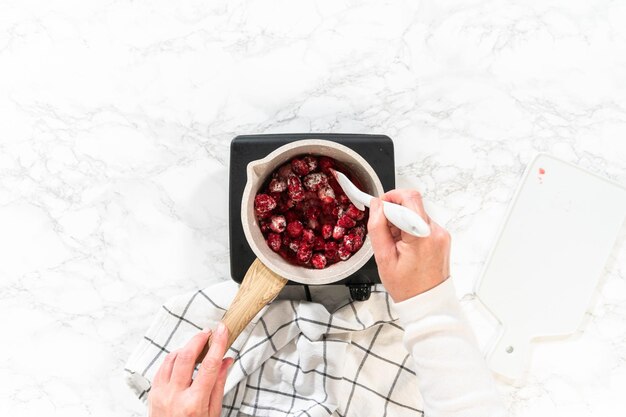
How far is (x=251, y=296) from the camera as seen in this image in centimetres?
71

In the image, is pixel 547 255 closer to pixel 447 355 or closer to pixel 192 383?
pixel 447 355

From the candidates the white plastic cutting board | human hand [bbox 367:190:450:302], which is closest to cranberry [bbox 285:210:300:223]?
human hand [bbox 367:190:450:302]

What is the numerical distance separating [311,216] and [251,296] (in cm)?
13

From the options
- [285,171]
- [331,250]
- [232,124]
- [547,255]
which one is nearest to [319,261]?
[331,250]

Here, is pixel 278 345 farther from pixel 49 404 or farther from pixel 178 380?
pixel 49 404

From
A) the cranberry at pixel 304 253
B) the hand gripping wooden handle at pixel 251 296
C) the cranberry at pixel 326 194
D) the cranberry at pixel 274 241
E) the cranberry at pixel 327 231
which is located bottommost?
the hand gripping wooden handle at pixel 251 296

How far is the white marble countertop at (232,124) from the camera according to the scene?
0.85 meters

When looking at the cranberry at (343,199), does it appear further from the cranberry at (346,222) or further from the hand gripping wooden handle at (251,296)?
the hand gripping wooden handle at (251,296)

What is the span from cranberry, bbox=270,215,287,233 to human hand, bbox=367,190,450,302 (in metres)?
0.13

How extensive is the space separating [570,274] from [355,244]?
15.9 inches

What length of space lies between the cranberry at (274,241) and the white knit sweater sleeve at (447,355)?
171 millimetres

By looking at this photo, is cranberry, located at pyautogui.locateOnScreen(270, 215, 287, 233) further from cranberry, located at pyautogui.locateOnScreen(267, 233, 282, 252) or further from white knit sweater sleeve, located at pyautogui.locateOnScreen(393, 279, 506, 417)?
white knit sweater sleeve, located at pyautogui.locateOnScreen(393, 279, 506, 417)

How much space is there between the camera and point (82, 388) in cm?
90

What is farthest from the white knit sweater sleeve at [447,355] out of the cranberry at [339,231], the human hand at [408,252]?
the cranberry at [339,231]
